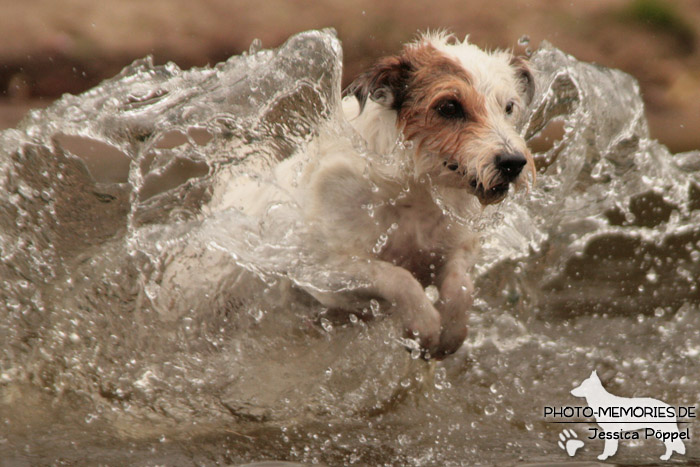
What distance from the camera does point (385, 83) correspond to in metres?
3.60

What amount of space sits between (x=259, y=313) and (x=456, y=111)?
4.43ft

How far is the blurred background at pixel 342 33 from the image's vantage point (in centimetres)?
941

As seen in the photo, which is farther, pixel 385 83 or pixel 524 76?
pixel 524 76

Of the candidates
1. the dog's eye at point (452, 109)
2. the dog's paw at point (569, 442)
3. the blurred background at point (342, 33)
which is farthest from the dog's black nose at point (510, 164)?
the blurred background at point (342, 33)

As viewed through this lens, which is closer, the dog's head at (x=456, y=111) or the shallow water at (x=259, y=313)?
the dog's head at (x=456, y=111)

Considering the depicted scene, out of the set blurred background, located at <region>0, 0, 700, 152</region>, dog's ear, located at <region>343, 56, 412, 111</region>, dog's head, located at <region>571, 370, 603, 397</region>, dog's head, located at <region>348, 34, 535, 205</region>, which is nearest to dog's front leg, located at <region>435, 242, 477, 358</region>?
dog's head, located at <region>348, 34, 535, 205</region>

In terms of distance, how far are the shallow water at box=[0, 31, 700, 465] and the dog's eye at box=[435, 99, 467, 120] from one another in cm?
39

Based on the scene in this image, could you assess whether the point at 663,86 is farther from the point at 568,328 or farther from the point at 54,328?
the point at 54,328

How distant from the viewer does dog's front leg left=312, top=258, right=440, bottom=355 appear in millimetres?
3441

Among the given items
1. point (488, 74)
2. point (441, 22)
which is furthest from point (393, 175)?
point (441, 22)

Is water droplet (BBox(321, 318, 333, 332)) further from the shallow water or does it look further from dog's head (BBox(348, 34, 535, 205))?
dog's head (BBox(348, 34, 535, 205))

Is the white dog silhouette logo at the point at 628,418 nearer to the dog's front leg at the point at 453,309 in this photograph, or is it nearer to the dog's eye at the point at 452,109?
the dog's front leg at the point at 453,309

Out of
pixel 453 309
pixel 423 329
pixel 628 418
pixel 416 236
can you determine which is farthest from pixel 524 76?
pixel 628 418

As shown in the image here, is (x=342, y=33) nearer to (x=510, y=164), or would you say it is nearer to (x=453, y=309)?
(x=453, y=309)
